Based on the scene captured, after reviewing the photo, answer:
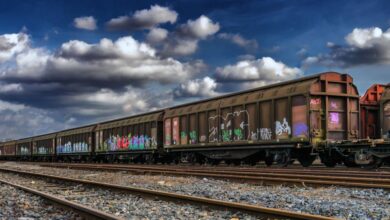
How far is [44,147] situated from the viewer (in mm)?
57906

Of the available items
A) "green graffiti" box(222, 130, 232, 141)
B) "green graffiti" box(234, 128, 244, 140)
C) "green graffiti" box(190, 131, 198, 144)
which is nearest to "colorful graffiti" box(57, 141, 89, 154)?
"green graffiti" box(190, 131, 198, 144)

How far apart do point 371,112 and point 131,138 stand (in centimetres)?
1991

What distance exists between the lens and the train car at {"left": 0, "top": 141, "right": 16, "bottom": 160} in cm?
7343

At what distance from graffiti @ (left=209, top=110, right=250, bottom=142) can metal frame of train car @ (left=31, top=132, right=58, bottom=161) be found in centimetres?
3432

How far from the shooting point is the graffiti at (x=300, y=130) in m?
18.7

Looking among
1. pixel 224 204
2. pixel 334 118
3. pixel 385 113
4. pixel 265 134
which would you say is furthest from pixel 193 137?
pixel 224 204

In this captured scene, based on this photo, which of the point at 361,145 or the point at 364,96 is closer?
the point at 361,145

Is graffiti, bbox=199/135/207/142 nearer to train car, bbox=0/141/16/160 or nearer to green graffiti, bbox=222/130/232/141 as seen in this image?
green graffiti, bbox=222/130/232/141

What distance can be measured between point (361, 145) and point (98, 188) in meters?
10.00

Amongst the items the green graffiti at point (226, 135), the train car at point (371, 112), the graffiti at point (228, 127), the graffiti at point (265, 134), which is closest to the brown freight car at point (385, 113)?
the train car at point (371, 112)

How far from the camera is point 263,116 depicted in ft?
69.1

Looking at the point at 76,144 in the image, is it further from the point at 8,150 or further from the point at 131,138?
the point at 8,150

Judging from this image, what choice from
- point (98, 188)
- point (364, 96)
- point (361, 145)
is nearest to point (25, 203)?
point (98, 188)

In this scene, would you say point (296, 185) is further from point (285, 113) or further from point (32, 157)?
point (32, 157)
